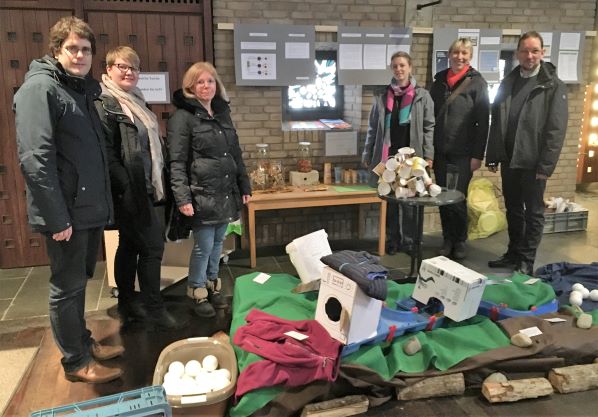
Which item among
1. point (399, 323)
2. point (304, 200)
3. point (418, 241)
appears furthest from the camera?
point (304, 200)

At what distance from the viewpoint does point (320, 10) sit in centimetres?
434

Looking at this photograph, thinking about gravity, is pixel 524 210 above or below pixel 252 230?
→ above

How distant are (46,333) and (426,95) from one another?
9.91ft

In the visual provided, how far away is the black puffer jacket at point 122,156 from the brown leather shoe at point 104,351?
700mm

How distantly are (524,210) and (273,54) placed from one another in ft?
7.53

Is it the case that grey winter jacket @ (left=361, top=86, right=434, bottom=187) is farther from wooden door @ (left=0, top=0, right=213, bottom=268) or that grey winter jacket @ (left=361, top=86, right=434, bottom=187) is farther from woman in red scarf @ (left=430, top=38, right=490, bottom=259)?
wooden door @ (left=0, top=0, right=213, bottom=268)

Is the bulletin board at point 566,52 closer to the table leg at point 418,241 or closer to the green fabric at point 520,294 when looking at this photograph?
the table leg at point 418,241

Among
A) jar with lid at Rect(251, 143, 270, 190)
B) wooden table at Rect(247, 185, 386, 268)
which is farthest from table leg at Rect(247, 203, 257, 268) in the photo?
jar with lid at Rect(251, 143, 270, 190)

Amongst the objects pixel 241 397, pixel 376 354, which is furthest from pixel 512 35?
pixel 241 397

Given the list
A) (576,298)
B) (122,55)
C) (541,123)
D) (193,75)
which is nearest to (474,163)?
(541,123)

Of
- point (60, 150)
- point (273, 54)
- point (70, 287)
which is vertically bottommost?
point (70, 287)

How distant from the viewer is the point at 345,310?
91.8 inches

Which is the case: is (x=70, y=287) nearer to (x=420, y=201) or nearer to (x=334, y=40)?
(x=420, y=201)

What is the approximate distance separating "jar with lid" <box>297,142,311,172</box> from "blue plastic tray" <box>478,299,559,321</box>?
6.62ft
